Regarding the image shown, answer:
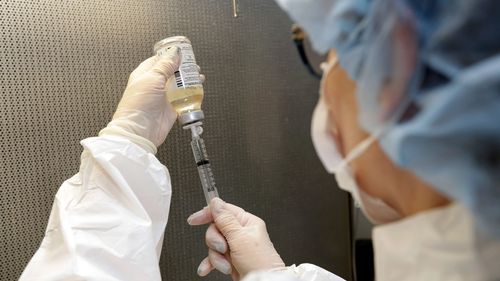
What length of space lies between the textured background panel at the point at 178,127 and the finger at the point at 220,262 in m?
0.18

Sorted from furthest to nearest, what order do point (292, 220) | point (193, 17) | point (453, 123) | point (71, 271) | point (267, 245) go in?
point (292, 220) < point (193, 17) < point (267, 245) < point (71, 271) < point (453, 123)

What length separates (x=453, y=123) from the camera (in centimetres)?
33

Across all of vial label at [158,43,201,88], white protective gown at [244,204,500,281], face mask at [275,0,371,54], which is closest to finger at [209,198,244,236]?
vial label at [158,43,201,88]

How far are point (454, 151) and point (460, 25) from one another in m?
0.10

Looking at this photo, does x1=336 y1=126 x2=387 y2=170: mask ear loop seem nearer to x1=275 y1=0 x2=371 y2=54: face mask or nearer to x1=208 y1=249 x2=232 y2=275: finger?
x1=275 y1=0 x2=371 y2=54: face mask

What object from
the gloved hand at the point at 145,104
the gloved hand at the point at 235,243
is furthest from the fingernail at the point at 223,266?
the gloved hand at the point at 145,104

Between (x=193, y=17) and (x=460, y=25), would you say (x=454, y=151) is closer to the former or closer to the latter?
(x=460, y=25)

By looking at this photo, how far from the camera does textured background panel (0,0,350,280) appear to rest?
813mm

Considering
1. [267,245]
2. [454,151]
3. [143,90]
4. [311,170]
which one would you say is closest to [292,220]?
[311,170]

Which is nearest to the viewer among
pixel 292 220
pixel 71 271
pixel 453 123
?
pixel 453 123

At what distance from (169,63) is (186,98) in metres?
0.07

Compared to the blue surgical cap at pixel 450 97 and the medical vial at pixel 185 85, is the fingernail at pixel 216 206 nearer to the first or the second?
the medical vial at pixel 185 85

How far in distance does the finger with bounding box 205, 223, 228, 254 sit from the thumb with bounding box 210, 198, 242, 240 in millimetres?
11

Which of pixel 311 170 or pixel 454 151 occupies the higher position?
pixel 454 151
